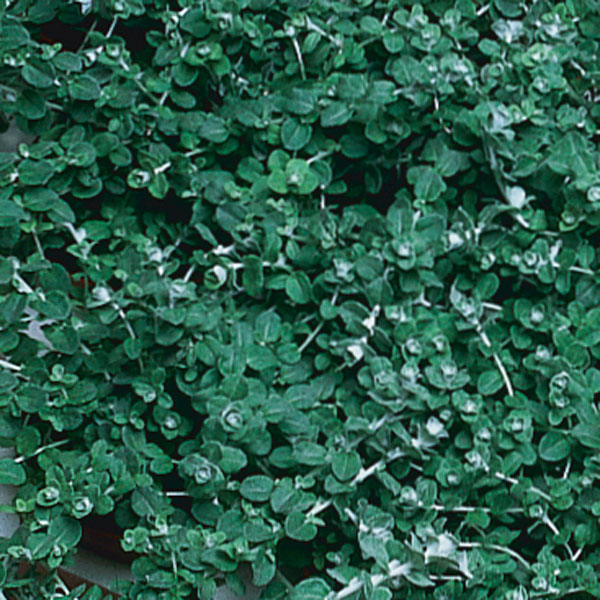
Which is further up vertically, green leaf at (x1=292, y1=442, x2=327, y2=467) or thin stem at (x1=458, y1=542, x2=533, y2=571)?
Answer: green leaf at (x1=292, y1=442, x2=327, y2=467)

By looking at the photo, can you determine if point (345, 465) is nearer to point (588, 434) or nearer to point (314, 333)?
point (314, 333)

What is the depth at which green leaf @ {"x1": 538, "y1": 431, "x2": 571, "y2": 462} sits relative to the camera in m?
1.29

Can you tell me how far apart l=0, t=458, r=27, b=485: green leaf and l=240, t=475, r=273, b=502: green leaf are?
29 centimetres

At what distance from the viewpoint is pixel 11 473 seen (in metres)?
1.26

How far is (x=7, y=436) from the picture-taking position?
4.31 feet

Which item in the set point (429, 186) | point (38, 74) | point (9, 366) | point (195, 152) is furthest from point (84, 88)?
point (429, 186)

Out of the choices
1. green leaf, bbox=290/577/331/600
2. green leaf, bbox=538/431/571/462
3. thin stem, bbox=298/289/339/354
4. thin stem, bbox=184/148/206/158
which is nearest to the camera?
green leaf, bbox=290/577/331/600

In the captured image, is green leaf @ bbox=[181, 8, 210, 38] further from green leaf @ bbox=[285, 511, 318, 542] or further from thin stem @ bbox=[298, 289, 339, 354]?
green leaf @ bbox=[285, 511, 318, 542]

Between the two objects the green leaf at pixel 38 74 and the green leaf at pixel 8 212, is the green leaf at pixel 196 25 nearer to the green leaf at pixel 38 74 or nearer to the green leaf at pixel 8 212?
the green leaf at pixel 38 74

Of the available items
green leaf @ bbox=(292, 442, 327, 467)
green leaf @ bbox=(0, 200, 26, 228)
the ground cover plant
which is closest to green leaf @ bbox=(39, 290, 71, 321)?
the ground cover plant

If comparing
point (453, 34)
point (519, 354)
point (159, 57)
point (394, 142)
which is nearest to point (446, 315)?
point (519, 354)

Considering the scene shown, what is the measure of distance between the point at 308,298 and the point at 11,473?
480mm

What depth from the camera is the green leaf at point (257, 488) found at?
4.13ft

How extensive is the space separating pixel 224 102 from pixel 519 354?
24.2 inches
